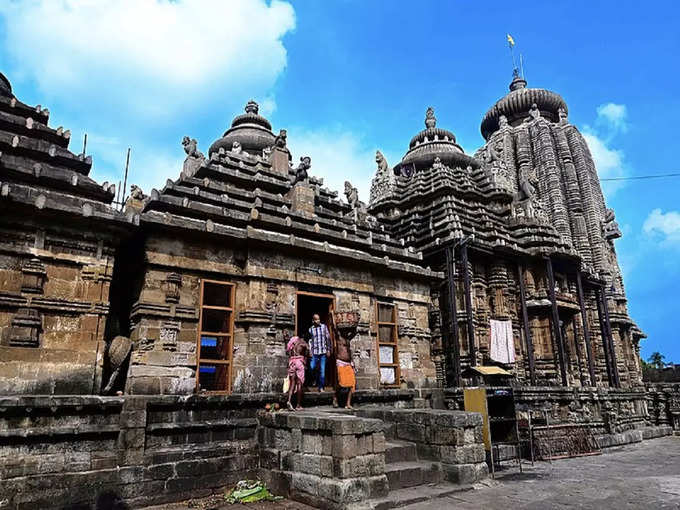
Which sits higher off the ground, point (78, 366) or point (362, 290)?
point (362, 290)

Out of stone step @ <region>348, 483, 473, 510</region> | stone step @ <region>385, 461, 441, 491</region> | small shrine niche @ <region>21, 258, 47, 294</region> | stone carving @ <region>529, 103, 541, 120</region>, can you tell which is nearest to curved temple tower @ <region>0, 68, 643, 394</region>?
small shrine niche @ <region>21, 258, 47, 294</region>

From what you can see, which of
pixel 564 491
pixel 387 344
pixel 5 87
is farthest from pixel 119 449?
pixel 5 87

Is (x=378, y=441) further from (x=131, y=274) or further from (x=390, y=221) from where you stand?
(x=390, y=221)

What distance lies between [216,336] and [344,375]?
2948 mm

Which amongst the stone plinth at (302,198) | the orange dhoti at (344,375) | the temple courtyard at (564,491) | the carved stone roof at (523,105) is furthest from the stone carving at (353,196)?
the carved stone roof at (523,105)

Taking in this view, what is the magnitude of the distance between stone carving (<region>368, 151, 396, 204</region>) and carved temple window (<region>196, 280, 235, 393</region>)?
14.1m

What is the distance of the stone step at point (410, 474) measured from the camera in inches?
307

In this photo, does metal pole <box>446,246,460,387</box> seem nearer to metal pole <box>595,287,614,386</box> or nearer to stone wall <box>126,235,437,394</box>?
stone wall <box>126,235,437,394</box>

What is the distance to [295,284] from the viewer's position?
1115 cm

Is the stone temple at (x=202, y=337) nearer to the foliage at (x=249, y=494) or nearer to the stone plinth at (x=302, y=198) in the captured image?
the stone plinth at (x=302, y=198)

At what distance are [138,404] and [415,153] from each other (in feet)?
69.9

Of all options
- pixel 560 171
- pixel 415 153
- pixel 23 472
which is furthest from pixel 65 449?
pixel 560 171

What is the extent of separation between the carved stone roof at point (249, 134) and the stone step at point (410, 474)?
14006 millimetres

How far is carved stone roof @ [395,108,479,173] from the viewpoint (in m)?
25.0
